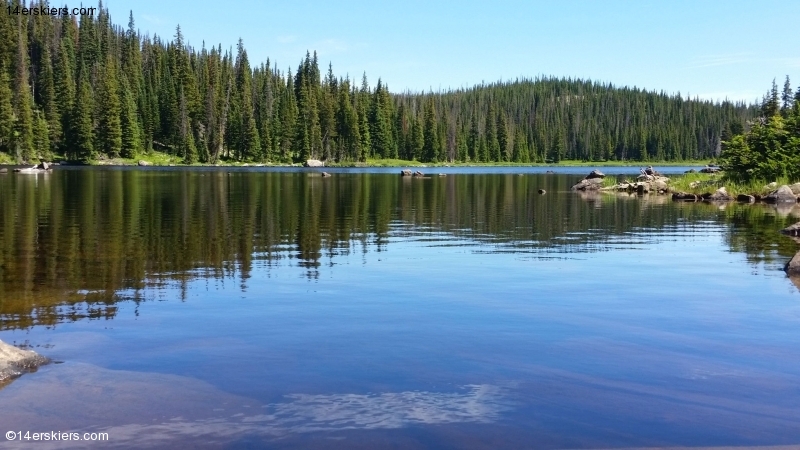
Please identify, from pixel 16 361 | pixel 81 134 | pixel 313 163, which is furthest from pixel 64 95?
pixel 16 361

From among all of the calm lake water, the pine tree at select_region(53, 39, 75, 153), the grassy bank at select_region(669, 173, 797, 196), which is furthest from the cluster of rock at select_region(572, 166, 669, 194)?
the pine tree at select_region(53, 39, 75, 153)

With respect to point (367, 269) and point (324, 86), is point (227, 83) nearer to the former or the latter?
point (324, 86)

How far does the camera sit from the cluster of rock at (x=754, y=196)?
5597 centimetres

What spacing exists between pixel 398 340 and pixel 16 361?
6296mm

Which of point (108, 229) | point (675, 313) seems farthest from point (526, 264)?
point (108, 229)

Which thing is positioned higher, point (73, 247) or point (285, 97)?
point (285, 97)

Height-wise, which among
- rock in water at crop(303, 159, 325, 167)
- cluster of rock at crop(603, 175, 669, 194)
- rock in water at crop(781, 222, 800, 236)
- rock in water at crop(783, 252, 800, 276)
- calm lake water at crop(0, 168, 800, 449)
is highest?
rock in water at crop(303, 159, 325, 167)

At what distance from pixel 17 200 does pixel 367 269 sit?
3425 centimetres

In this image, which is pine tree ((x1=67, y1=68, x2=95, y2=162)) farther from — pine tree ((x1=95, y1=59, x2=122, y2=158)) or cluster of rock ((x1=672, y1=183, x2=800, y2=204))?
cluster of rock ((x1=672, y1=183, x2=800, y2=204))

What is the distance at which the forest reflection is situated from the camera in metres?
19.1

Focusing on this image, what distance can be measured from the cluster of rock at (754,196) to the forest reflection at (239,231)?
5697 mm

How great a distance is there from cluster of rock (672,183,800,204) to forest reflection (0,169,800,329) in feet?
18.7

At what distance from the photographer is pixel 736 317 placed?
1588cm

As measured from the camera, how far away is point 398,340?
13320mm
